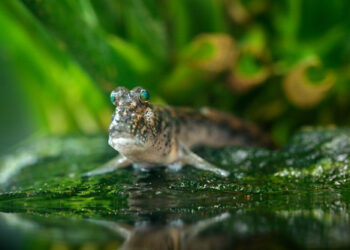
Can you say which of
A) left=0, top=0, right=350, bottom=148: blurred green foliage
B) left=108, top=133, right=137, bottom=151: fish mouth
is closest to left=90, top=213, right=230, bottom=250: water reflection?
left=108, top=133, right=137, bottom=151: fish mouth

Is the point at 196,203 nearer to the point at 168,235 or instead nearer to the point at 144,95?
the point at 168,235

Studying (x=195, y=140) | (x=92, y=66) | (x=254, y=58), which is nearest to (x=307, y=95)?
(x=254, y=58)

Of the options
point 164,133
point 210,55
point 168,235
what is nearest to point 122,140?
point 164,133

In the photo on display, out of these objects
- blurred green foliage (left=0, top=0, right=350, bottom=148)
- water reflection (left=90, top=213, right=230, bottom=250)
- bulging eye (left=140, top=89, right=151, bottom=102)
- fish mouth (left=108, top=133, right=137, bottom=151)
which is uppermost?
blurred green foliage (left=0, top=0, right=350, bottom=148)

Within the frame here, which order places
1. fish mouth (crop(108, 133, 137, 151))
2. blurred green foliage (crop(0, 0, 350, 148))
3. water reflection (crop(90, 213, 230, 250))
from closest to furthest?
water reflection (crop(90, 213, 230, 250))
fish mouth (crop(108, 133, 137, 151))
blurred green foliage (crop(0, 0, 350, 148))

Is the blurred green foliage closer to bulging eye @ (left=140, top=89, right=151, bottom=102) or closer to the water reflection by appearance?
bulging eye @ (left=140, top=89, right=151, bottom=102)

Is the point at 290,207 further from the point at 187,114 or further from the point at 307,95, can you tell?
the point at 307,95
